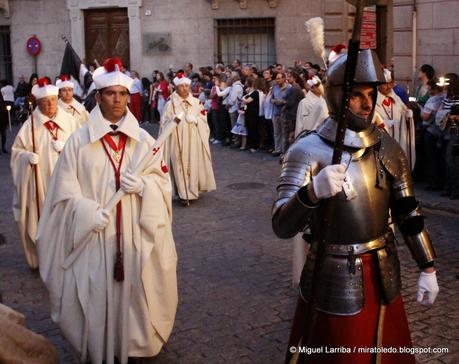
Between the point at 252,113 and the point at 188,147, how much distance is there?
18.7 ft

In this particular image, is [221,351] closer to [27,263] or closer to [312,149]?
[312,149]

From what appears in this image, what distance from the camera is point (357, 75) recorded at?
3840mm

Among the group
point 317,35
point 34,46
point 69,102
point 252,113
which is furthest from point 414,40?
point 34,46

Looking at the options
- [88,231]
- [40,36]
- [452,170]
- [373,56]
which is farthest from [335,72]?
[40,36]

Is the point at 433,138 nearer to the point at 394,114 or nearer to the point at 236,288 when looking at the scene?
the point at 394,114

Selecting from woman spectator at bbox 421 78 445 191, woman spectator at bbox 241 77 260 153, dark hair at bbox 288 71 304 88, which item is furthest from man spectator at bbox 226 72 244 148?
woman spectator at bbox 421 78 445 191

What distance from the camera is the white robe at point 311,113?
27.0ft

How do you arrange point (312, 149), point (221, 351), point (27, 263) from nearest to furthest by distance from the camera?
point (312, 149) < point (221, 351) < point (27, 263)

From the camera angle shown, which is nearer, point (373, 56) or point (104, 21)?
point (373, 56)

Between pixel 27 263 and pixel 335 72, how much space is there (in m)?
5.61

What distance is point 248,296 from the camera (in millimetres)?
7016

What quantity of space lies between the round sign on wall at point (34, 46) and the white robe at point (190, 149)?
683 inches

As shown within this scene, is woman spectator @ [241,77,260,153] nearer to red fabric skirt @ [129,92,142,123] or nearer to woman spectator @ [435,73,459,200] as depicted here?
woman spectator @ [435,73,459,200]

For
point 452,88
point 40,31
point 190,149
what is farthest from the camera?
point 40,31
